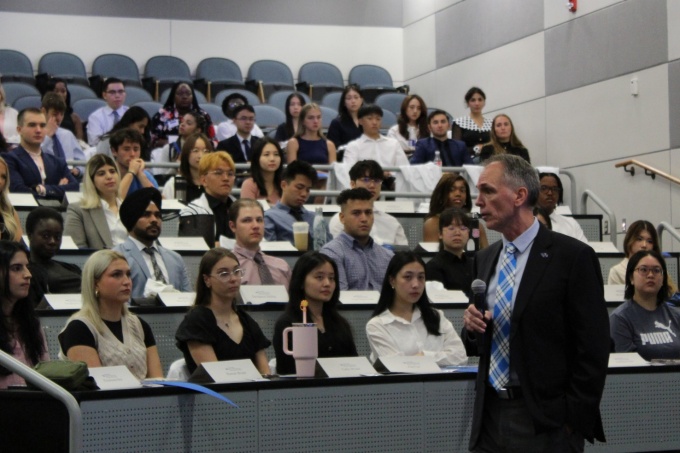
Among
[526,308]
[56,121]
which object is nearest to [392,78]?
[56,121]

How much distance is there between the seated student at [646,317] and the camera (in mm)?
5480

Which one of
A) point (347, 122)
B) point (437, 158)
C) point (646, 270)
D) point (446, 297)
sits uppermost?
point (347, 122)

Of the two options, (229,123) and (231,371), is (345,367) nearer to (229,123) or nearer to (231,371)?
(231,371)

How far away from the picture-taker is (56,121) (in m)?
8.00

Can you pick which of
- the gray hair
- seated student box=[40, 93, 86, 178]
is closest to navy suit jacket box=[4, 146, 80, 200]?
seated student box=[40, 93, 86, 178]

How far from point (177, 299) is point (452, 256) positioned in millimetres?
1683

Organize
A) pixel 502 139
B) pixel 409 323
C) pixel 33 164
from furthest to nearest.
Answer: pixel 502 139 < pixel 33 164 < pixel 409 323

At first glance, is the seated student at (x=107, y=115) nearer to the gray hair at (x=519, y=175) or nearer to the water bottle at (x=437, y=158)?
the water bottle at (x=437, y=158)

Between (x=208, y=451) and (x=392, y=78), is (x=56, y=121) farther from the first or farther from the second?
(x=392, y=78)

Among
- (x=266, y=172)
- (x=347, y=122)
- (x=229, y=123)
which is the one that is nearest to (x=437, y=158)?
(x=347, y=122)

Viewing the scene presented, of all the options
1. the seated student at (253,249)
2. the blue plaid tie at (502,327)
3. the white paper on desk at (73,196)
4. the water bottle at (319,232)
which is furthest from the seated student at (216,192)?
the blue plaid tie at (502,327)

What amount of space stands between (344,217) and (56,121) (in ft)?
9.57

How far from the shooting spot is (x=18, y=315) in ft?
13.9

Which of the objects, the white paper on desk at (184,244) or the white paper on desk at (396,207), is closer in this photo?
the white paper on desk at (184,244)
